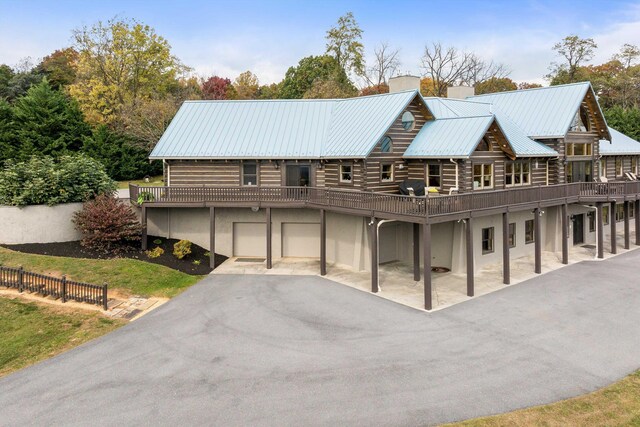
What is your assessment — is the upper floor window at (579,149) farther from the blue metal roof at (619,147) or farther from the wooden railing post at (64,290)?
the wooden railing post at (64,290)

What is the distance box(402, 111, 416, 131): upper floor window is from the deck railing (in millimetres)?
6899

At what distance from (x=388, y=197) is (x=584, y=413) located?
11.4 m

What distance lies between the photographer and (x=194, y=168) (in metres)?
26.9

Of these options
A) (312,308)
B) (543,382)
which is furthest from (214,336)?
(543,382)

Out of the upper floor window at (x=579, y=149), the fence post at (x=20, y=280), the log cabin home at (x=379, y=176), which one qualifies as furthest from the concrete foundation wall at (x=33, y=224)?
the upper floor window at (x=579, y=149)

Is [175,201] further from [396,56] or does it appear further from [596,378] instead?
[396,56]

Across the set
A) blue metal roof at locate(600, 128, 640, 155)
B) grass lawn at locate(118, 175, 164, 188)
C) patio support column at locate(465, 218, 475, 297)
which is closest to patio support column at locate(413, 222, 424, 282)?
patio support column at locate(465, 218, 475, 297)

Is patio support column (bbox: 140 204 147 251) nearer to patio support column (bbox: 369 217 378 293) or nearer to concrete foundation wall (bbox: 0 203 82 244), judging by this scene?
concrete foundation wall (bbox: 0 203 82 244)

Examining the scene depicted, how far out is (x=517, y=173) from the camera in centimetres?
2638

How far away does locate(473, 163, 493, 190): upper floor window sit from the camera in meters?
23.7

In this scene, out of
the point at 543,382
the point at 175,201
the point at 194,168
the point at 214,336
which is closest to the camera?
the point at 543,382

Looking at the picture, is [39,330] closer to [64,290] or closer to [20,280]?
[64,290]

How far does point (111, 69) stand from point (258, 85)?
28.9m

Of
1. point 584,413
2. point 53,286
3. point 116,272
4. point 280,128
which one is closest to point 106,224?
point 116,272
